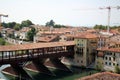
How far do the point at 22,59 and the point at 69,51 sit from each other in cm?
1472

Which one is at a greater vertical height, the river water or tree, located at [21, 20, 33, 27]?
tree, located at [21, 20, 33, 27]

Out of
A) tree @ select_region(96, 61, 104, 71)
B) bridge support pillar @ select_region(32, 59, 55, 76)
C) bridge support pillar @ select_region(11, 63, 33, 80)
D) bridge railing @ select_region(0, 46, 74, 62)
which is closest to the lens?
bridge railing @ select_region(0, 46, 74, 62)

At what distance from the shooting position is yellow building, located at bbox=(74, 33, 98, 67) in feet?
179

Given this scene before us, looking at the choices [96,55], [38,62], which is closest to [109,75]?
[38,62]

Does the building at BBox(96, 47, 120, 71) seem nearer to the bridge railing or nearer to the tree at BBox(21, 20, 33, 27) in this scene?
the bridge railing

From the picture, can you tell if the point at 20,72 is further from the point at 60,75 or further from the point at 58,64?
the point at 58,64

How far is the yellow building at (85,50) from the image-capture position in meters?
54.5

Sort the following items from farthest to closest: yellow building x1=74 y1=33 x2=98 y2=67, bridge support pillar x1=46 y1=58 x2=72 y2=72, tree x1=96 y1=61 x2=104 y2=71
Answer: yellow building x1=74 y1=33 x2=98 y2=67 → tree x1=96 y1=61 x2=104 y2=71 → bridge support pillar x1=46 y1=58 x2=72 y2=72

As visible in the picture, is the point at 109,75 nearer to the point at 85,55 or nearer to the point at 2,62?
the point at 2,62

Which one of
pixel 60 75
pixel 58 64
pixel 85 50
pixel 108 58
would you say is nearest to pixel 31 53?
pixel 60 75

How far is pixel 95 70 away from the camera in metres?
51.8

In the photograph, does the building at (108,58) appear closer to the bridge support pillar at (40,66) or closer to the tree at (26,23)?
the bridge support pillar at (40,66)

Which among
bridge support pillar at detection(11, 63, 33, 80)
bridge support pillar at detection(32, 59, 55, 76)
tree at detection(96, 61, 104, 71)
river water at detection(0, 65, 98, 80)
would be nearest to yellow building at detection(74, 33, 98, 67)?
tree at detection(96, 61, 104, 71)

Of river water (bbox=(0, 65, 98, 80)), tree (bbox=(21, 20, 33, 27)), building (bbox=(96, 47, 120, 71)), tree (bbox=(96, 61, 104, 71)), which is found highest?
tree (bbox=(21, 20, 33, 27))
